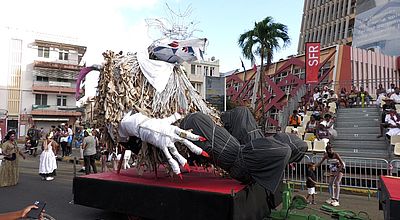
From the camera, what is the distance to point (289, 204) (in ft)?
16.0

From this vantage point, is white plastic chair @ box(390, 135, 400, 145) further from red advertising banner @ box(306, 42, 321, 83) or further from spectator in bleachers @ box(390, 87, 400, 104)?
red advertising banner @ box(306, 42, 321, 83)

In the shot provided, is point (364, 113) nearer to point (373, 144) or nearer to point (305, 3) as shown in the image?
point (373, 144)

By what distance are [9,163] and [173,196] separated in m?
6.44

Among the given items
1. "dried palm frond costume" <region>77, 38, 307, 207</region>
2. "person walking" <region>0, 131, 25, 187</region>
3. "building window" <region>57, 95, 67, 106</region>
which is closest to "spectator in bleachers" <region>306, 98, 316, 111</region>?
"dried palm frond costume" <region>77, 38, 307, 207</region>

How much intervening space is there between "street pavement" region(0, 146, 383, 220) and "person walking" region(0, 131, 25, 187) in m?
0.26

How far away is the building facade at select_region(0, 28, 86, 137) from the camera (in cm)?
3428

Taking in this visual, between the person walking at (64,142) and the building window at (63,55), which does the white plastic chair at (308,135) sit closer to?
the person walking at (64,142)

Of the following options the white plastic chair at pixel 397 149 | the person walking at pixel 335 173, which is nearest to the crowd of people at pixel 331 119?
the person walking at pixel 335 173

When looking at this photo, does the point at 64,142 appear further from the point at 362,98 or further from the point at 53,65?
the point at 53,65

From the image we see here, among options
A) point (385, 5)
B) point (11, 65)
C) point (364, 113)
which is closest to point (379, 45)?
point (385, 5)

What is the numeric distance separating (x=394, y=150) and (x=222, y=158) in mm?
6329

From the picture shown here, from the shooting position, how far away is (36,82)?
35156 millimetres

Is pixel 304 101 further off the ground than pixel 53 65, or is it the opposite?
pixel 53 65

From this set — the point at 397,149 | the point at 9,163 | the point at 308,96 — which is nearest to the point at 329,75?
the point at 308,96
